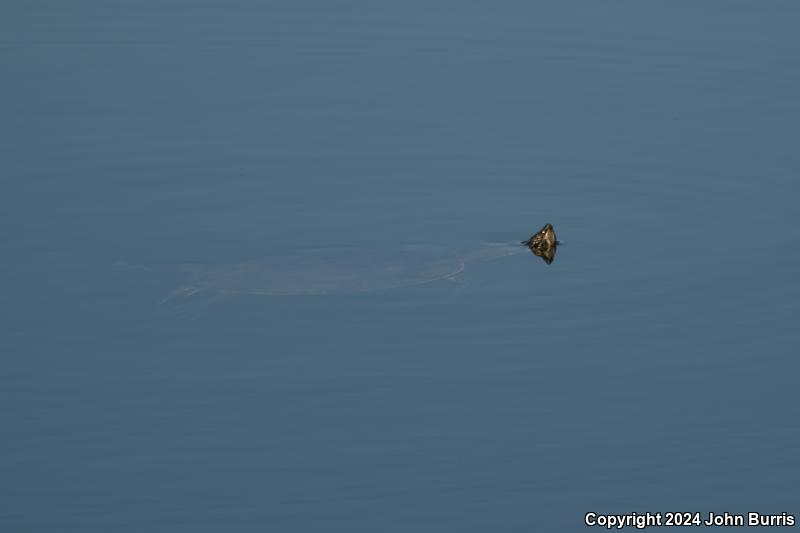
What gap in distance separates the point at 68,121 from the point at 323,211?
2.27 metres

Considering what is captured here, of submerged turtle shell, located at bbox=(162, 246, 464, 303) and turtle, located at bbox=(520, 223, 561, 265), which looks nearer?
submerged turtle shell, located at bbox=(162, 246, 464, 303)

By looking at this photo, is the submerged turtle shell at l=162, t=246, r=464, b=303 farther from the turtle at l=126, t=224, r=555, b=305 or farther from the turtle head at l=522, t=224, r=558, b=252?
the turtle head at l=522, t=224, r=558, b=252

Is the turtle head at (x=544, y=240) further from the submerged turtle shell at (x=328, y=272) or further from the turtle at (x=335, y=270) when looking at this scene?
the submerged turtle shell at (x=328, y=272)

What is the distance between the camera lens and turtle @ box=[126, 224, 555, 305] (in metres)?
9.20

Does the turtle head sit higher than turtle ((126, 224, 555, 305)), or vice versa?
the turtle head

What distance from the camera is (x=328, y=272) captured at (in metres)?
9.40

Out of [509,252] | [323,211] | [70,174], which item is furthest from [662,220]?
[70,174]

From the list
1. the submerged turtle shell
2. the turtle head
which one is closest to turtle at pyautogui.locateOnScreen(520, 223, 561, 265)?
the turtle head

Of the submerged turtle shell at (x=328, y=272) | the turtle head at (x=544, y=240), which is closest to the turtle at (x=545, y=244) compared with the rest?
the turtle head at (x=544, y=240)

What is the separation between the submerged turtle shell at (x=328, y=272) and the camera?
921 cm

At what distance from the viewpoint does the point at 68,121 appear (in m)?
11.7

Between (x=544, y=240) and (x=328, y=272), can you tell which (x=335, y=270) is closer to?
(x=328, y=272)

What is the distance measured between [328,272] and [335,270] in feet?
0.16

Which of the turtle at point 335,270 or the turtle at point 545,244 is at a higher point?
the turtle at point 545,244
